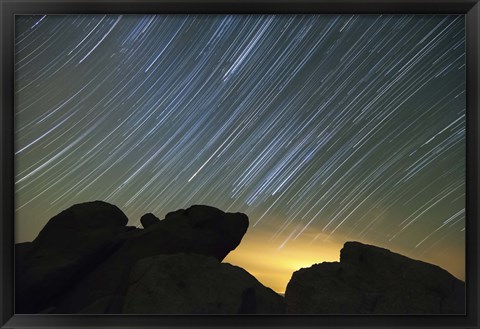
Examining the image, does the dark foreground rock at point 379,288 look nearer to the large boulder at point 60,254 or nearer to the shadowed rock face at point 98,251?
the shadowed rock face at point 98,251

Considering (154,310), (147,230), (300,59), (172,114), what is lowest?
(154,310)

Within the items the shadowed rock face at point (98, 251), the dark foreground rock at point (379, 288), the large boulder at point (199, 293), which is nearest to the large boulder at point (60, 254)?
the shadowed rock face at point (98, 251)

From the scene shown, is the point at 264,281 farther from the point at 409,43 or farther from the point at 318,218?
the point at 409,43

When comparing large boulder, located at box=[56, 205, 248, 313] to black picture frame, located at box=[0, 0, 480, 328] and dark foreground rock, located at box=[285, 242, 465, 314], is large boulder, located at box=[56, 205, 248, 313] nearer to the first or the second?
black picture frame, located at box=[0, 0, 480, 328]

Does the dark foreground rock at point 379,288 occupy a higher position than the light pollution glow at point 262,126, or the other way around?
the light pollution glow at point 262,126

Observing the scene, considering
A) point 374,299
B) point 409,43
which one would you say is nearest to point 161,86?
point 409,43

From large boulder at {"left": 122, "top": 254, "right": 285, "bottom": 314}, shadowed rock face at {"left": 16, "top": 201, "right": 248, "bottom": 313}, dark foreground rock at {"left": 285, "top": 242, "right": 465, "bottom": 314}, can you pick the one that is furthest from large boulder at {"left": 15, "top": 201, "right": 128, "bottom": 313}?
dark foreground rock at {"left": 285, "top": 242, "right": 465, "bottom": 314}

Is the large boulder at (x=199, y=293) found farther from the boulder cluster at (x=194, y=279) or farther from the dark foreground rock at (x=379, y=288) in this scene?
the dark foreground rock at (x=379, y=288)

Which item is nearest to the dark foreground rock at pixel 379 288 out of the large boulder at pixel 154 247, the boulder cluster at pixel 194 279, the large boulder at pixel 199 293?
the boulder cluster at pixel 194 279
